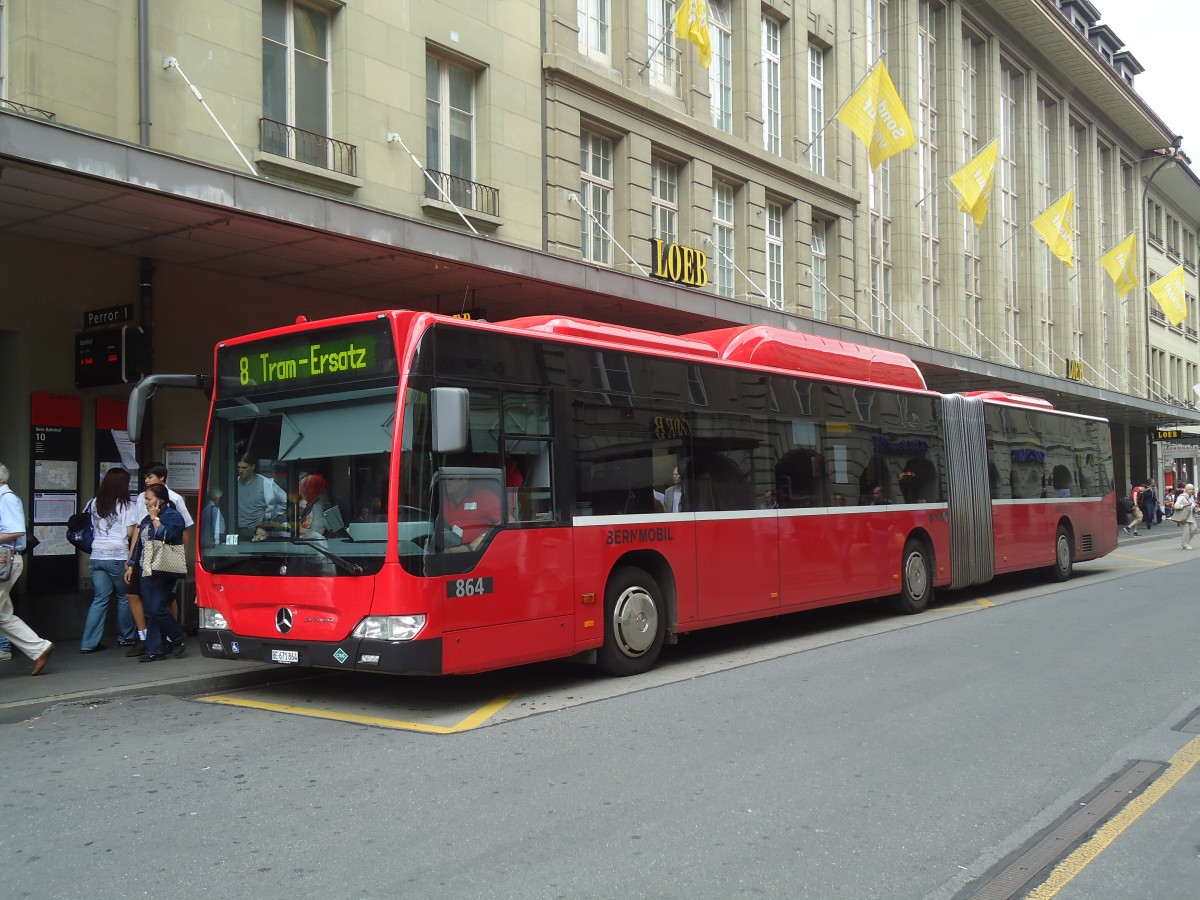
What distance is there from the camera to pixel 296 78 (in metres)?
14.3

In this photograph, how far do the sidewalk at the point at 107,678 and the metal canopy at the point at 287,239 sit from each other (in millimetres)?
4176

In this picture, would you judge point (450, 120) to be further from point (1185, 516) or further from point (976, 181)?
point (1185, 516)

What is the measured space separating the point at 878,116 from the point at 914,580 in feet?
37.9

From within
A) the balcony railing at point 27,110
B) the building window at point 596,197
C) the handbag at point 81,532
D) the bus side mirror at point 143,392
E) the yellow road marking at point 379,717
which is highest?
the building window at point 596,197

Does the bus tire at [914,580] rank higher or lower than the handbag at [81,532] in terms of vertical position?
lower

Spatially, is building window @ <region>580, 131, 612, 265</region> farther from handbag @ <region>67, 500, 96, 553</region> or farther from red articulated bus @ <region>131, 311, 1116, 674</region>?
handbag @ <region>67, 500, 96, 553</region>

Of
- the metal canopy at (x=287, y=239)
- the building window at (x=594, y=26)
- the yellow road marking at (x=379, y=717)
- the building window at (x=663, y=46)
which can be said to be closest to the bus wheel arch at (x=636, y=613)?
the yellow road marking at (x=379, y=717)

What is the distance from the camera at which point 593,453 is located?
9492 mm

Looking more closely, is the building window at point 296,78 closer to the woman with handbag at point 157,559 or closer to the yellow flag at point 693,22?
the woman with handbag at point 157,559

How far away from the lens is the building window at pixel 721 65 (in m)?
23.3

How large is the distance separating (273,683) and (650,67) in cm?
1522

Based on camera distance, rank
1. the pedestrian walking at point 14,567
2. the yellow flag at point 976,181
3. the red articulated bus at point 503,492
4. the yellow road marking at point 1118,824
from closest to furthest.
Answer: the yellow road marking at point 1118,824 → the red articulated bus at point 503,492 → the pedestrian walking at point 14,567 → the yellow flag at point 976,181

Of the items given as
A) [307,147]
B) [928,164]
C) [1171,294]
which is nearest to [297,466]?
[307,147]

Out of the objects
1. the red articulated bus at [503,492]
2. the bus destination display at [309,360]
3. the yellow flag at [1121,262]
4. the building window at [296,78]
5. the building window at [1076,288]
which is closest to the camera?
the red articulated bus at [503,492]
